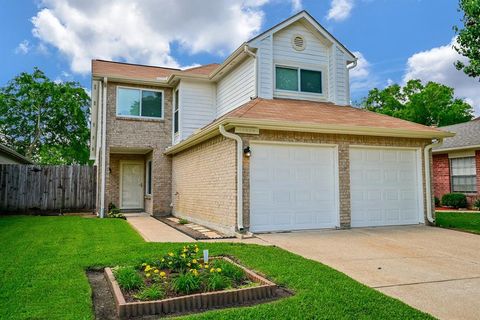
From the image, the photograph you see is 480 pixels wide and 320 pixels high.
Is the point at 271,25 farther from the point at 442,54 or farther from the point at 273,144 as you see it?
the point at 442,54

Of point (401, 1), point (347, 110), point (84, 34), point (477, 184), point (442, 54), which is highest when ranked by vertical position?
point (442, 54)

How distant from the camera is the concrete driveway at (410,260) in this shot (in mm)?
4285

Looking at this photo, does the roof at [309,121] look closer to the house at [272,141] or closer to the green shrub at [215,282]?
the house at [272,141]

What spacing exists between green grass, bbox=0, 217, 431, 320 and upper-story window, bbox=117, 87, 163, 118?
7.14 metres

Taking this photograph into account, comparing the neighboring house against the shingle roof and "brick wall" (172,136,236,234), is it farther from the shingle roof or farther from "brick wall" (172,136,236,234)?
the shingle roof

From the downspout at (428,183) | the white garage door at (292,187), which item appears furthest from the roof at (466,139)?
the white garage door at (292,187)

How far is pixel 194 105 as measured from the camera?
1441 centimetres

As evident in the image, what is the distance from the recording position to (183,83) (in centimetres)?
1428

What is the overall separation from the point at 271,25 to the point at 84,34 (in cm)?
1339

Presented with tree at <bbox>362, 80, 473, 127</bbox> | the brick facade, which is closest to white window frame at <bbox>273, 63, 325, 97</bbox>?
the brick facade

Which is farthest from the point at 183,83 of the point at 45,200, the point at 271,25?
the point at 45,200

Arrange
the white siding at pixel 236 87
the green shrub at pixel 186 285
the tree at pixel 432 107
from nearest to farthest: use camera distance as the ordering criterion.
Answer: the green shrub at pixel 186 285 → the white siding at pixel 236 87 → the tree at pixel 432 107

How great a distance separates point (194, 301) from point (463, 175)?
17.0 m

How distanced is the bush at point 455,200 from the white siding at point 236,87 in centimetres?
1126
